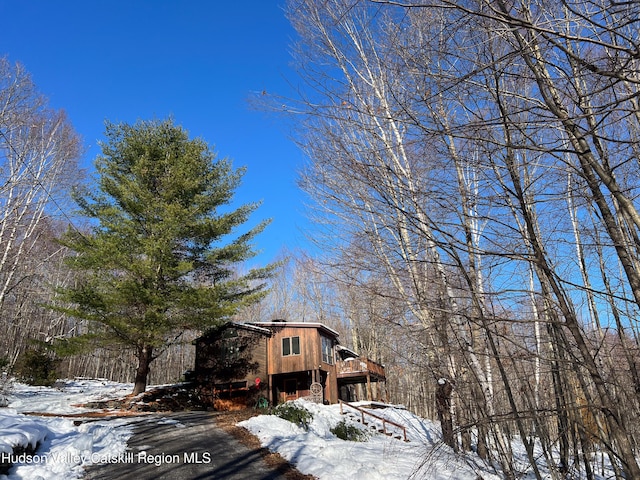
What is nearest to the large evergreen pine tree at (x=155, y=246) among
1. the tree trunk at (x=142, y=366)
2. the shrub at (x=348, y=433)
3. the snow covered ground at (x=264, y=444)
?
the tree trunk at (x=142, y=366)

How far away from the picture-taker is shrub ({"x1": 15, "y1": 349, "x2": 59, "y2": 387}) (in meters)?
19.7

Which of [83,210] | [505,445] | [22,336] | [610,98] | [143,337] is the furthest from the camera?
[22,336]

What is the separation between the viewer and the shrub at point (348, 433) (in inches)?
453

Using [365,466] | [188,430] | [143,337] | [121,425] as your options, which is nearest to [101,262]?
[143,337]

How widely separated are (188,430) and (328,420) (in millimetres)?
4743

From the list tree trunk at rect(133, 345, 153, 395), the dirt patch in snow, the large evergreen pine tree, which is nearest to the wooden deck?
the large evergreen pine tree

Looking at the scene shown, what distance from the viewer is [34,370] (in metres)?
20.0

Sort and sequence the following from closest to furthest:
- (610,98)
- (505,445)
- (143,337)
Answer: (610,98) → (505,445) → (143,337)

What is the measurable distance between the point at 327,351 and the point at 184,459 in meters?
14.4

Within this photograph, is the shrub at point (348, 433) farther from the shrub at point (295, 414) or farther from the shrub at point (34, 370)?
the shrub at point (34, 370)

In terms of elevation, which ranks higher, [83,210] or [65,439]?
[83,210]

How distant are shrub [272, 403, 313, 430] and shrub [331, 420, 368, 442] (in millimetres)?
894

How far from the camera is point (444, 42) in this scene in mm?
2258

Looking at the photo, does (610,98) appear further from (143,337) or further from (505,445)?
(143,337)
